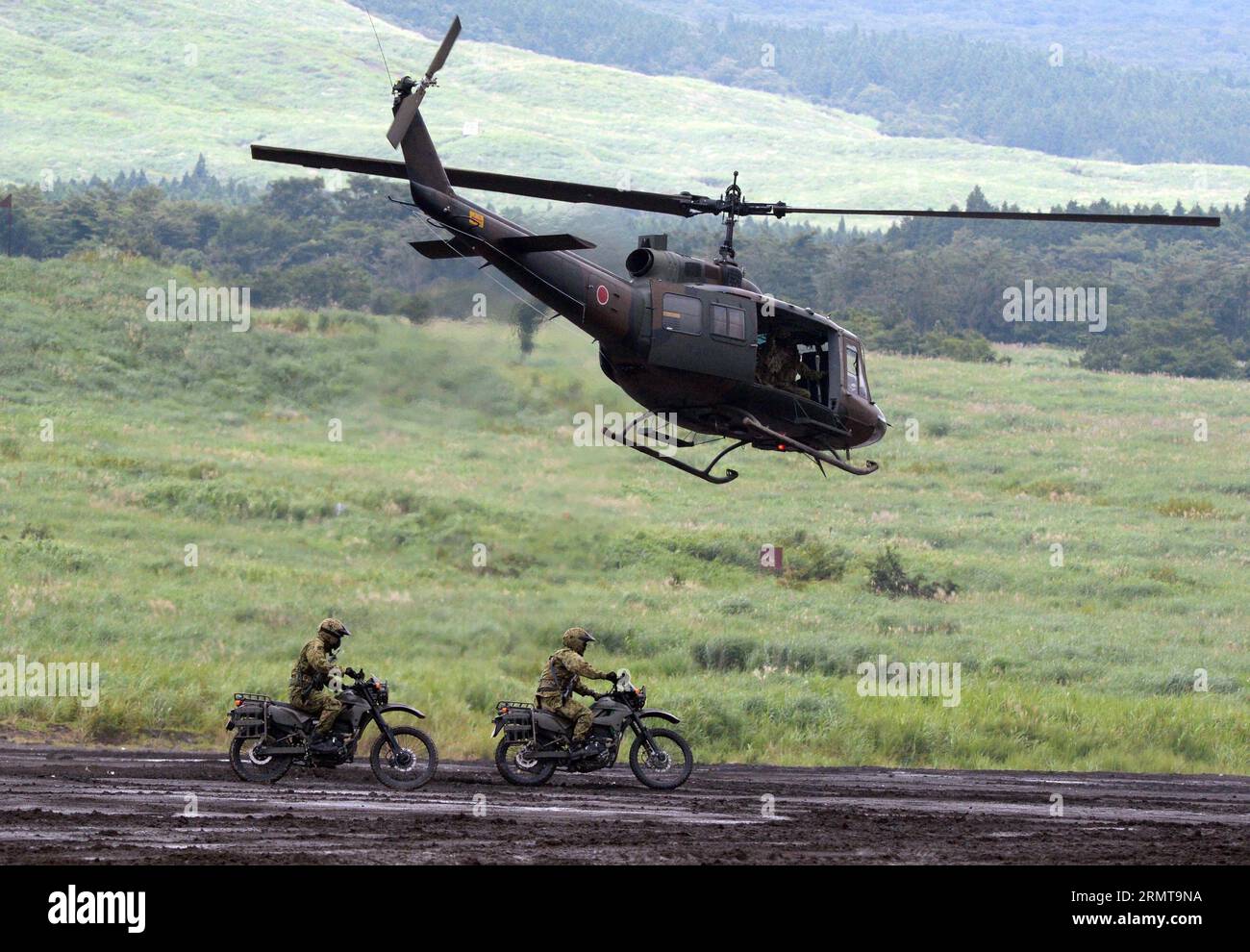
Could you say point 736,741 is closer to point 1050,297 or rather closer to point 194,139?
point 1050,297

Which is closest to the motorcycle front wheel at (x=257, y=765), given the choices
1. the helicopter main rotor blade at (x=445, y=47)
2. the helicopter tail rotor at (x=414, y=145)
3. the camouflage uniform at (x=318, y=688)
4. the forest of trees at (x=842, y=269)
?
the camouflage uniform at (x=318, y=688)

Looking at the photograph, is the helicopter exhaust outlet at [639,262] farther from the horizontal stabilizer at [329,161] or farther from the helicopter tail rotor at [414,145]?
the horizontal stabilizer at [329,161]

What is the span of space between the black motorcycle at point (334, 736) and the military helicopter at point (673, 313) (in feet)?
15.2

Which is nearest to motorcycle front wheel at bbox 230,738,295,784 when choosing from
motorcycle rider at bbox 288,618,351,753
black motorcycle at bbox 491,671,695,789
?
motorcycle rider at bbox 288,618,351,753

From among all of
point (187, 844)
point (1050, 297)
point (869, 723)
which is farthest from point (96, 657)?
point (1050, 297)

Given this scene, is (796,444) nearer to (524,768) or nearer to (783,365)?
(783,365)

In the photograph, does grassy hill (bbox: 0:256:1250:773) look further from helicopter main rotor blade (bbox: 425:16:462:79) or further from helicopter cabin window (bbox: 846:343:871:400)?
helicopter main rotor blade (bbox: 425:16:462:79)

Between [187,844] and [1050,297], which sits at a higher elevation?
[1050,297]

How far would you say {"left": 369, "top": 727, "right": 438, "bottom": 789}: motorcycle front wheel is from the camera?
57.8ft

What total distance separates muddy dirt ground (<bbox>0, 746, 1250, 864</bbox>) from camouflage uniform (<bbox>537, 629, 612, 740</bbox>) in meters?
0.77

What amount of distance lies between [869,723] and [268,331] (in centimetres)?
3191

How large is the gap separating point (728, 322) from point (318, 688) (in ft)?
22.0

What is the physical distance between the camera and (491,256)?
19.7 m
